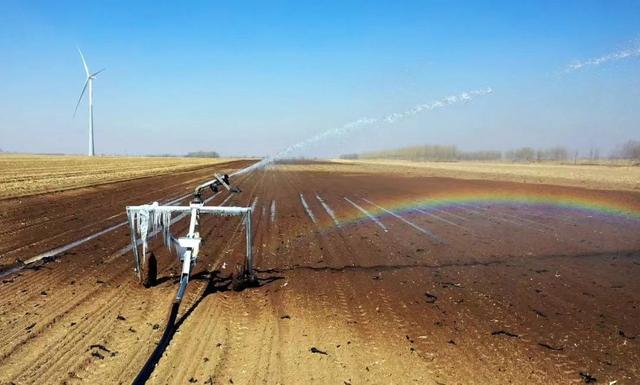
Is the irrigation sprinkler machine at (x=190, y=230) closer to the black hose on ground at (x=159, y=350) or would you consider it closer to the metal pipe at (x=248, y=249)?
the metal pipe at (x=248, y=249)

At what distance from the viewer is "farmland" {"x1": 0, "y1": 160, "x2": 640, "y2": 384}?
15.2 ft

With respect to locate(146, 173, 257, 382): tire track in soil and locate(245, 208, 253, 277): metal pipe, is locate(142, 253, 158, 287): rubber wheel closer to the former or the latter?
locate(146, 173, 257, 382): tire track in soil

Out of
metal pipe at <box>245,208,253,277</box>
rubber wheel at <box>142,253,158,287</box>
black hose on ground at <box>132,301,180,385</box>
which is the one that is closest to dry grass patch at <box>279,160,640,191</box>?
metal pipe at <box>245,208,253,277</box>

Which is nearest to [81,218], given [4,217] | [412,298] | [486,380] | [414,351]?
[4,217]

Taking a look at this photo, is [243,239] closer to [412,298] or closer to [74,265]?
[74,265]

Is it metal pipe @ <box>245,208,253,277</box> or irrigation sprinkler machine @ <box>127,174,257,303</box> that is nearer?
irrigation sprinkler machine @ <box>127,174,257,303</box>

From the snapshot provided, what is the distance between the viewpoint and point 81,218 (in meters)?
14.1

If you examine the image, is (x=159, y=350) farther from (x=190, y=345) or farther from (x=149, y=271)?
(x=149, y=271)

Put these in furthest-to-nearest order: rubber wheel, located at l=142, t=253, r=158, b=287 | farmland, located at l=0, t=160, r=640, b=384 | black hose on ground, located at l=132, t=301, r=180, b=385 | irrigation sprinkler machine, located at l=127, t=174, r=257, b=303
A: rubber wheel, located at l=142, t=253, r=158, b=287 → irrigation sprinkler machine, located at l=127, t=174, r=257, b=303 → farmland, located at l=0, t=160, r=640, b=384 → black hose on ground, located at l=132, t=301, r=180, b=385

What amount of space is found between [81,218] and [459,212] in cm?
1309

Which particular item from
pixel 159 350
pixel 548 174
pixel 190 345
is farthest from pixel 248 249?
pixel 548 174

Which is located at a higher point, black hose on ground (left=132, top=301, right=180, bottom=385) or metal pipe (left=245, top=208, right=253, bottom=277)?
metal pipe (left=245, top=208, right=253, bottom=277)

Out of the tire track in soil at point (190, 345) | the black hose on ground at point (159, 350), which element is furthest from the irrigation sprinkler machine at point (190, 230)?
the black hose on ground at point (159, 350)

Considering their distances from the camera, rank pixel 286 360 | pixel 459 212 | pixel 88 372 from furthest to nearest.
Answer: pixel 459 212 → pixel 286 360 → pixel 88 372
